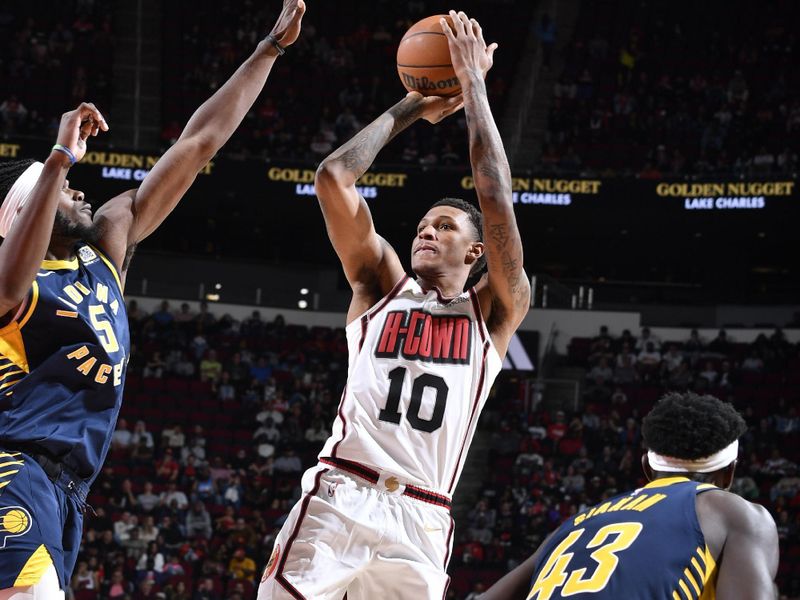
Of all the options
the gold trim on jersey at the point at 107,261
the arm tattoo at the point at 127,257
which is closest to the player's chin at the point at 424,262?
the arm tattoo at the point at 127,257

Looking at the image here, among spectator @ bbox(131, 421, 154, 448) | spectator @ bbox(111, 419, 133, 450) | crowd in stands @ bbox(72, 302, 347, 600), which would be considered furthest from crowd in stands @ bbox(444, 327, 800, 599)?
spectator @ bbox(111, 419, 133, 450)

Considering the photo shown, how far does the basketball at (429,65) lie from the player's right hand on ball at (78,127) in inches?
69.2

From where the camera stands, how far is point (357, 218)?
13.6 ft

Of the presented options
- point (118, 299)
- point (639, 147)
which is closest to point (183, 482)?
point (639, 147)

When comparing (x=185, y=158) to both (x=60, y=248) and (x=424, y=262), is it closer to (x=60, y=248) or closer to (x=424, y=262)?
(x=60, y=248)

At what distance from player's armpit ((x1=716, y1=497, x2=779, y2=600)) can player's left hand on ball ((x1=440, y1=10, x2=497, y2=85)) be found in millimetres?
2179

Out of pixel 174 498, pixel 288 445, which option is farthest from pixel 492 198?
pixel 288 445

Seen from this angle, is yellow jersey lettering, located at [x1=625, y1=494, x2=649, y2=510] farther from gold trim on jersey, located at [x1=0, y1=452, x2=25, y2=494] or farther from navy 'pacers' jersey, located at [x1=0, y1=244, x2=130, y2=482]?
gold trim on jersey, located at [x1=0, y1=452, x2=25, y2=494]

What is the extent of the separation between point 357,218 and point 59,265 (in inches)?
48.8

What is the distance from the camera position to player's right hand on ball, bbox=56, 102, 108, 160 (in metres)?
3.07

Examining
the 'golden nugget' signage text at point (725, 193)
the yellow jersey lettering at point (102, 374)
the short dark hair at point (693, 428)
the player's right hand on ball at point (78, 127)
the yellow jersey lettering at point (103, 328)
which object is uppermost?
the 'golden nugget' signage text at point (725, 193)

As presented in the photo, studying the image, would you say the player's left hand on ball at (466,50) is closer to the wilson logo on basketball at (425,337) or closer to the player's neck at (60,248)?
the wilson logo on basketball at (425,337)

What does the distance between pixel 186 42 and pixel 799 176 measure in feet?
41.1

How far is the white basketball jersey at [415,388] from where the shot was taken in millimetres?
3887
